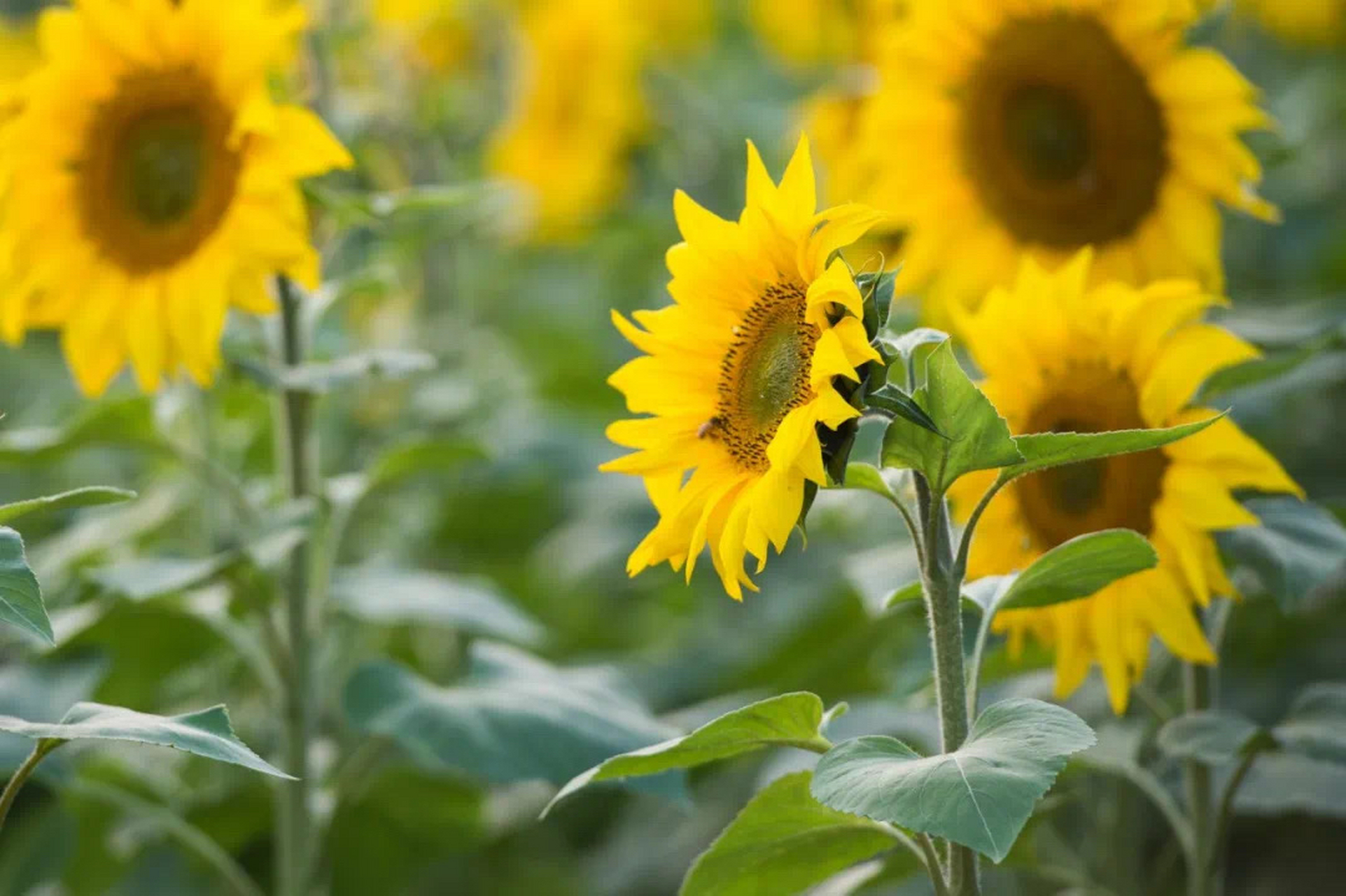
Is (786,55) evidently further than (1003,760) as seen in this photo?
Yes

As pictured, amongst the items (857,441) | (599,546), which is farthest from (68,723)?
(599,546)

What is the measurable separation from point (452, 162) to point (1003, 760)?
1661mm

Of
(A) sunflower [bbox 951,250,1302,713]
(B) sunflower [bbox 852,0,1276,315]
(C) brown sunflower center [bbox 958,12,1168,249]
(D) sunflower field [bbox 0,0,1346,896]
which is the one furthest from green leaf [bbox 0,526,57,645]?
(C) brown sunflower center [bbox 958,12,1168,249]

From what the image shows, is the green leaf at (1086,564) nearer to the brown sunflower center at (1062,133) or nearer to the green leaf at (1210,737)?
the green leaf at (1210,737)

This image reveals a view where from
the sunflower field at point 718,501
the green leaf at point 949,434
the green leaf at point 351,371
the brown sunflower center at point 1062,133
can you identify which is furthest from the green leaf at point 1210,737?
the green leaf at point 351,371

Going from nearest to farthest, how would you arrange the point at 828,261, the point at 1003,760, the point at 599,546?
1. the point at 1003,760
2. the point at 828,261
3. the point at 599,546

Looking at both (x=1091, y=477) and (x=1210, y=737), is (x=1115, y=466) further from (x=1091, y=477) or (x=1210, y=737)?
(x=1210, y=737)

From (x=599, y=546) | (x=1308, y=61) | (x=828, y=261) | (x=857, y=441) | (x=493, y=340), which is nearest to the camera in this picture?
(x=828, y=261)

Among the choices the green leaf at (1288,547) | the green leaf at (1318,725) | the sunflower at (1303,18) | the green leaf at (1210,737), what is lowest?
the green leaf at (1318,725)

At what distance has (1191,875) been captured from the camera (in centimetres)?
116

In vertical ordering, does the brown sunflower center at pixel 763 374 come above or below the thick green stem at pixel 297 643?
above

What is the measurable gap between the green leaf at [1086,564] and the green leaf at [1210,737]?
0.68 feet

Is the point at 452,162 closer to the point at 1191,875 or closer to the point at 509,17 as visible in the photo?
the point at 509,17

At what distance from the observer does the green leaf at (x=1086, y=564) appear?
0.85m
